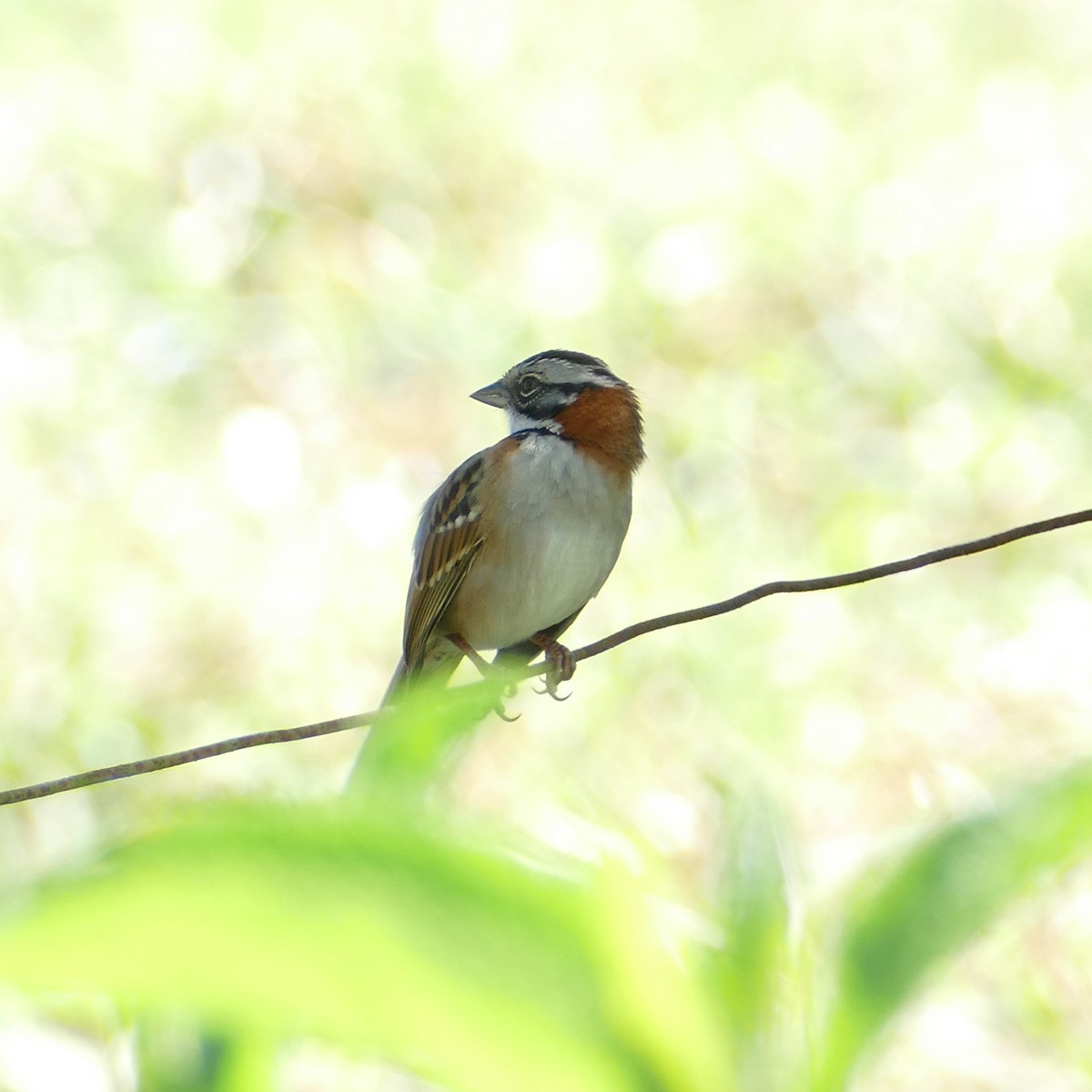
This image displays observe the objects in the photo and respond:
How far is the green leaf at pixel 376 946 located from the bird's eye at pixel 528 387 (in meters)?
3.62

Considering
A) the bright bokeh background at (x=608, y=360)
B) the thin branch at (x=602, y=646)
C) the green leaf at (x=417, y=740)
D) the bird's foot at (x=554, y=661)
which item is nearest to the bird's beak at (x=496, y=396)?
the bird's foot at (x=554, y=661)

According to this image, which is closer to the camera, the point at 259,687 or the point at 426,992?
the point at 426,992

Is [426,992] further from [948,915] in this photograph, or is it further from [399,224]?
[399,224]

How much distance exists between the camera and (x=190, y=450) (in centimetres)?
615

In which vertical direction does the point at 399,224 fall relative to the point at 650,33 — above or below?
below

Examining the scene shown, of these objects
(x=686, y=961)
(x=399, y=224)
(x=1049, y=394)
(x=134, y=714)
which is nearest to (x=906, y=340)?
(x=1049, y=394)

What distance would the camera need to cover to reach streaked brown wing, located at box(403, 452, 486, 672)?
409 centimetres

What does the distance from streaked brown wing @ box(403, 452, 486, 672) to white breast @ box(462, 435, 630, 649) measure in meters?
0.09

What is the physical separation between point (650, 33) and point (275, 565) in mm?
3511

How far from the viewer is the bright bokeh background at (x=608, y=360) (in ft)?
18.5

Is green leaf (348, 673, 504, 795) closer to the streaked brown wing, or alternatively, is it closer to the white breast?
the white breast

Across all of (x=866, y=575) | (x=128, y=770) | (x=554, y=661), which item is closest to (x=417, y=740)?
(x=128, y=770)

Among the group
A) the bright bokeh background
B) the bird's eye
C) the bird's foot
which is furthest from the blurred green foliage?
the bright bokeh background

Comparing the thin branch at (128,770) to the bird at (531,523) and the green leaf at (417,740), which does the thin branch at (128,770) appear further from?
the bird at (531,523)
